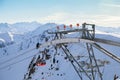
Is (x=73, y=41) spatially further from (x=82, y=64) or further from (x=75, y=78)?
(x=75, y=78)

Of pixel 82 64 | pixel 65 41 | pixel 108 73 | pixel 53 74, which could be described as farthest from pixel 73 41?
pixel 53 74

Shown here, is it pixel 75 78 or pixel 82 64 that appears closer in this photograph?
pixel 82 64

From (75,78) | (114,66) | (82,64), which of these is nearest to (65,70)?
(75,78)

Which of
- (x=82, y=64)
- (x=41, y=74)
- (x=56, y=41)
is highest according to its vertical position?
(x=56, y=41)

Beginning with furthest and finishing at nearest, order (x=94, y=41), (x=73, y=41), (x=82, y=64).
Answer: (x=82, y=64), (x=73, y=41), (x=94, y=41)

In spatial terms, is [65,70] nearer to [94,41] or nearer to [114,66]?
[114,66]

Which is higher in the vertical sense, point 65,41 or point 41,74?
point 65,41

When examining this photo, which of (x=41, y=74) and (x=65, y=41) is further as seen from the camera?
(x=41, y=74)

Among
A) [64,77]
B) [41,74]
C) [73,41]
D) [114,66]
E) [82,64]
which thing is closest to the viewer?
[73,41]

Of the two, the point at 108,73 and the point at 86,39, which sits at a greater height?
the point at 86,39
